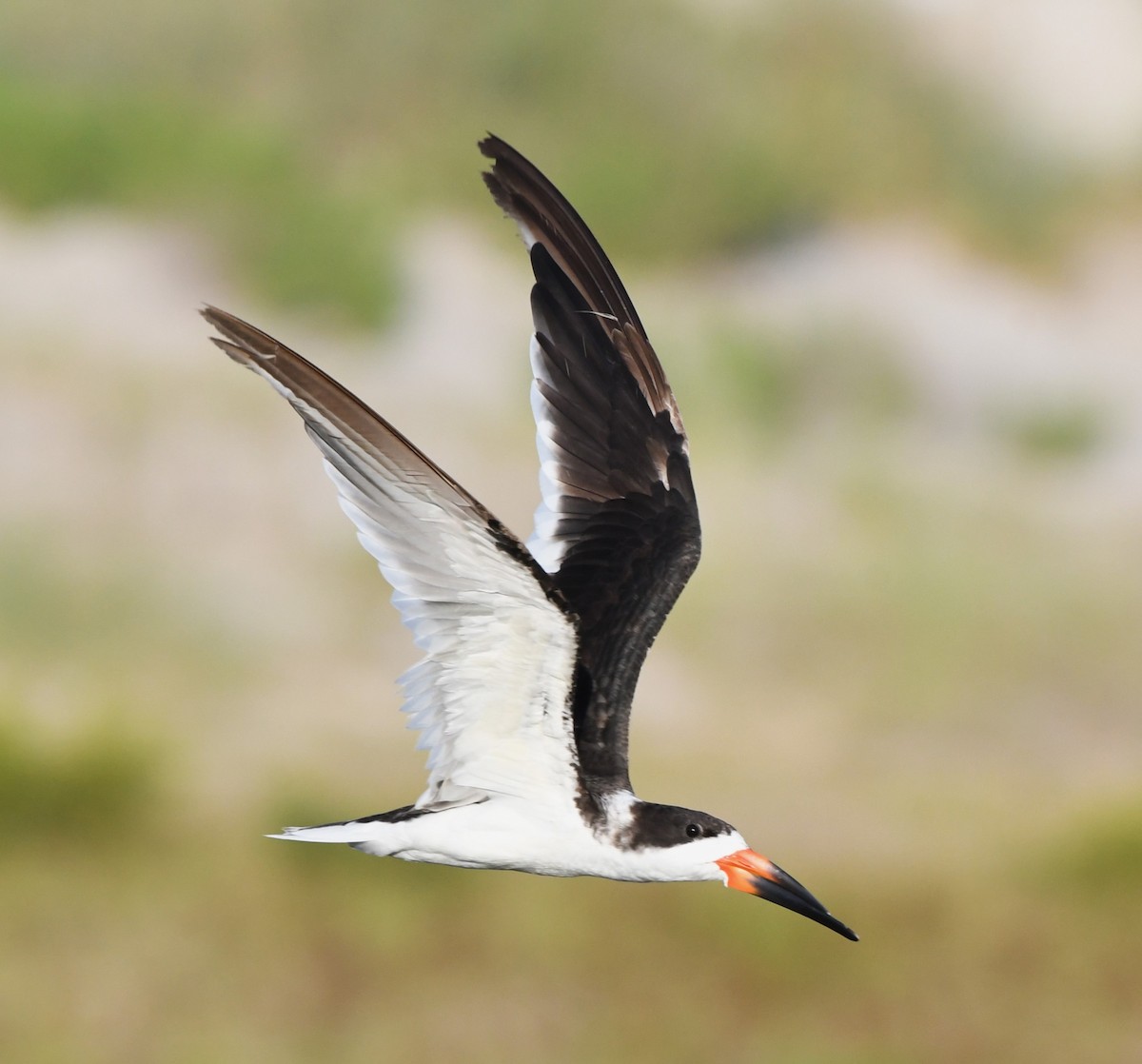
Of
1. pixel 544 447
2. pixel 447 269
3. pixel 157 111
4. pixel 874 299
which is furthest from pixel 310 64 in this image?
pixel 544 447

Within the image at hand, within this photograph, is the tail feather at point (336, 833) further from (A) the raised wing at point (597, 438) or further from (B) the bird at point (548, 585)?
(A) the raised wing at point (597, 438)

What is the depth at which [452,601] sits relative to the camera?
4867 mm

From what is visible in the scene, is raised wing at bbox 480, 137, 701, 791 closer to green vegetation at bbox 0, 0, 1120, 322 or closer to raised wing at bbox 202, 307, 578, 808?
raised wing at bbox 202, 307, 578, 808

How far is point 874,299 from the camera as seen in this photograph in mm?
26359

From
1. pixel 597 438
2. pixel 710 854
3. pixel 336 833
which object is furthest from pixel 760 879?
pixel 597 438

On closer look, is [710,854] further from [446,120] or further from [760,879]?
[446,120]

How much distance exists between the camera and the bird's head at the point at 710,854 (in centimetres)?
531

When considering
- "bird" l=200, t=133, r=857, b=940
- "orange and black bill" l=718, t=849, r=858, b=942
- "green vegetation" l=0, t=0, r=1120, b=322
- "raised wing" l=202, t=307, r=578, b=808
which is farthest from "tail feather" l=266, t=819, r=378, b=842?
"green vegetation" l=0, t=0, r=1120, b=322

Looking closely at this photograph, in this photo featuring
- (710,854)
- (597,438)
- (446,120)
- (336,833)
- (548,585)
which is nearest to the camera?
(548,585)

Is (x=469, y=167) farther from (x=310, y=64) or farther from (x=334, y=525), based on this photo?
(x=334, y=525)

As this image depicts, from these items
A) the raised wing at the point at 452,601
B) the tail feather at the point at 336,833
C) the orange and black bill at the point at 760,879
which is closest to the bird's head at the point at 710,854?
the orange and black bill at the point at 760,879

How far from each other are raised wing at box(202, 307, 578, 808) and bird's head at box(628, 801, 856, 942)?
0.90 feet

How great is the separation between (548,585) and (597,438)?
1671 millimetres

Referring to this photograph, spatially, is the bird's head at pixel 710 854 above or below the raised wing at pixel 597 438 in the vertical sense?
below
